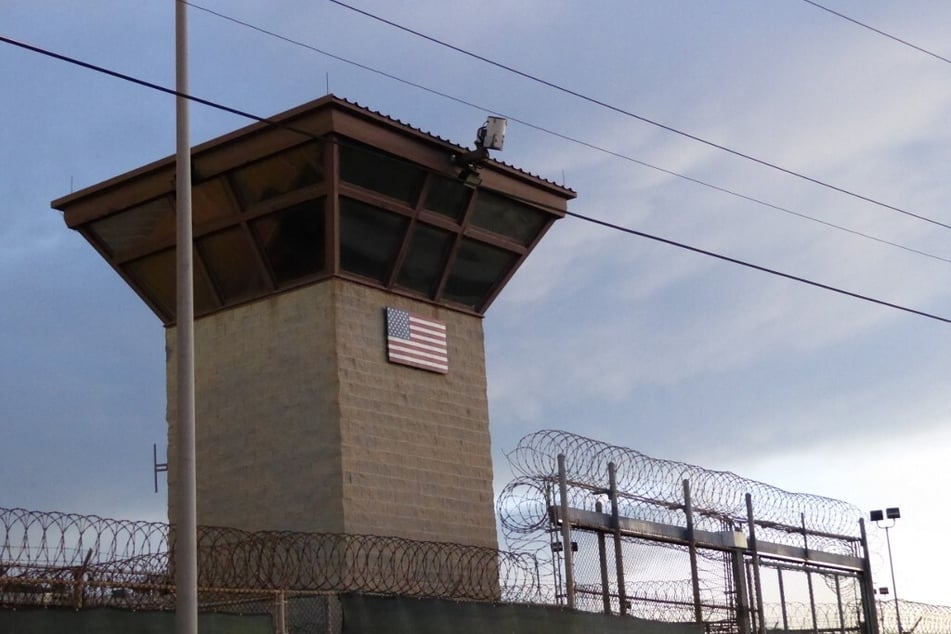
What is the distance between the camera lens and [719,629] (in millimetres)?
24828

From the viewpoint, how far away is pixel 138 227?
78.4 feet

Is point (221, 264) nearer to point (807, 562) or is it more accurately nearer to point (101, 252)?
point (101, 252)

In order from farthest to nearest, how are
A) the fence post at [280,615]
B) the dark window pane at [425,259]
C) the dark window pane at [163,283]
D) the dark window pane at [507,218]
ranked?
the dark window pane at [507,218]
the dark window pane at [163,283]
the dark window pane at [425,259]
the fence post at [280,615]

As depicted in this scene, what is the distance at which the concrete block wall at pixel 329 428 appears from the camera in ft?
72.4

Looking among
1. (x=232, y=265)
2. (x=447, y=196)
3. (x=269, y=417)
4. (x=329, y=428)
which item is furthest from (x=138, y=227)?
(x=447, y=196)

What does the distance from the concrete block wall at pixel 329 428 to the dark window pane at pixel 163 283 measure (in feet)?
1.18

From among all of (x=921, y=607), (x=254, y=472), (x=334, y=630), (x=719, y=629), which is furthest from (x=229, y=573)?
(x=921, y=607)

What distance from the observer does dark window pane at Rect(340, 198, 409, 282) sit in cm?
2247

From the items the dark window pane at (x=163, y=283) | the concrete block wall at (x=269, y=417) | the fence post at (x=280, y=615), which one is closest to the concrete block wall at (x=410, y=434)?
the concrete block wall at (x=269, y=417)

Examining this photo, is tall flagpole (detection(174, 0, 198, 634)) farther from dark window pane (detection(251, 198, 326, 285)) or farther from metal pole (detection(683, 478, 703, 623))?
metal pole (detection(683, 478, 703, 623))

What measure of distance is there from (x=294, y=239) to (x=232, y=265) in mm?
1394

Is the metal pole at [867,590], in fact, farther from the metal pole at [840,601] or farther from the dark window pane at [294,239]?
the dark window pane at [294,239]

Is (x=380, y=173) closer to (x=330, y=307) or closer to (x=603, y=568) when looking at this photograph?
(x=330, y=307)

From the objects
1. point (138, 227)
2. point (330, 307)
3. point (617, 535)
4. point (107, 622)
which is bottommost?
point (107, 622)
